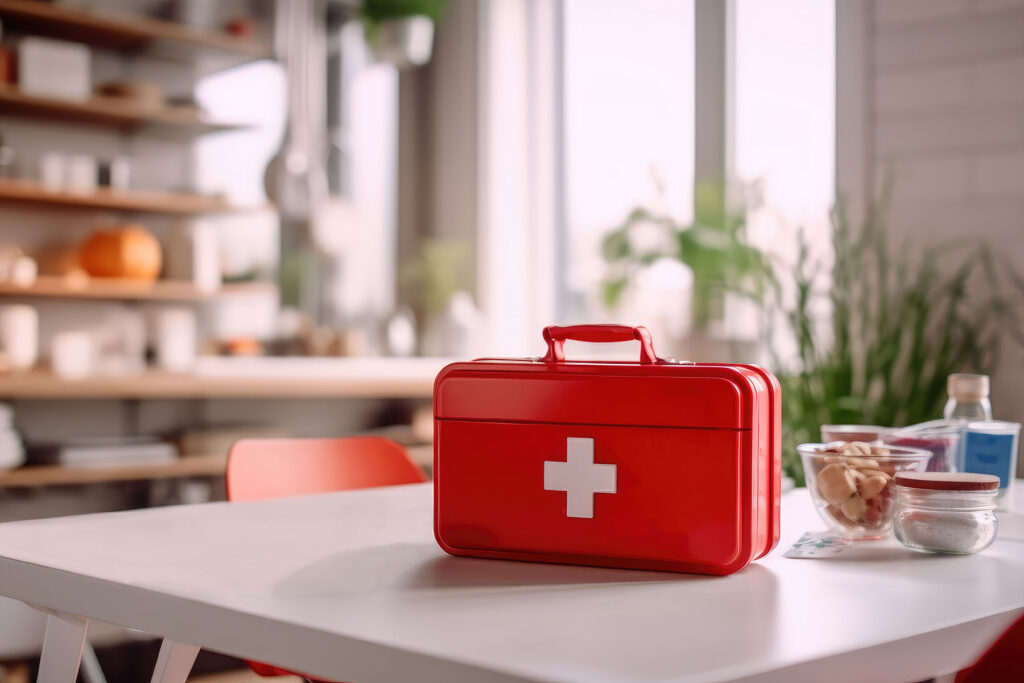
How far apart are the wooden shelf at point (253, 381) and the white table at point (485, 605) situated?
89.2 inches

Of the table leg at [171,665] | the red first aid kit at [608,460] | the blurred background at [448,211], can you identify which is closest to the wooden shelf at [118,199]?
the blurred background at [448,211]

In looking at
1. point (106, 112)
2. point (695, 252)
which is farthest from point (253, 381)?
point (695, 252)

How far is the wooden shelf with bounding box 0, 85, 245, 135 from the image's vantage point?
362 centimetres

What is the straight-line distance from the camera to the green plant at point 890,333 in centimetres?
262

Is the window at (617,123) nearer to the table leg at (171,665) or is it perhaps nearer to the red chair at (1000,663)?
the table leg at (171,665)

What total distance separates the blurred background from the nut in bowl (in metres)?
1.27

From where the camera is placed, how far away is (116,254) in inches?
146

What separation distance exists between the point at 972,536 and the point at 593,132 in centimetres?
387

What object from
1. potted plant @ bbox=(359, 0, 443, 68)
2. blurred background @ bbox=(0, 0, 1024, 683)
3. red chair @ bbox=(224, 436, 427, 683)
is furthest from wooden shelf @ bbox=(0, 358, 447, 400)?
red chair @ bbox=(224, 436, 427, 683)

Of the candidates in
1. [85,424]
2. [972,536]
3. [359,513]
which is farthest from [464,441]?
[85,424]

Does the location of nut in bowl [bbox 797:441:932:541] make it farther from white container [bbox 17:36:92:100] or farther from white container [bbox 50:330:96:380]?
white container [bbox 17:36:92:100]

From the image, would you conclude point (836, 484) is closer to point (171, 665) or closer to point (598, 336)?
point (598, 336)

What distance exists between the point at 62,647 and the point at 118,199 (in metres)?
2.95

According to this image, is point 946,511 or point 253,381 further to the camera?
point 253,381
